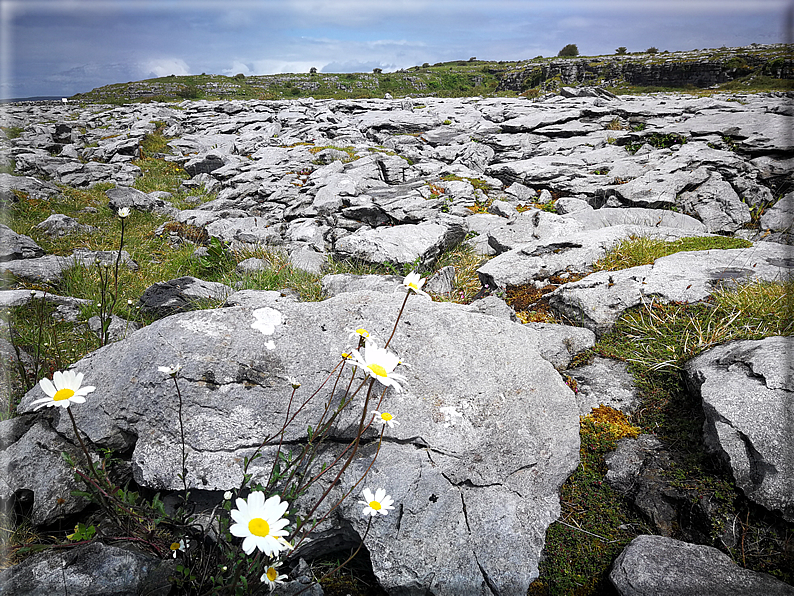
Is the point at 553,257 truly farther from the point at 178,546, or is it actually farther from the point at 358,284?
the point at 178,546

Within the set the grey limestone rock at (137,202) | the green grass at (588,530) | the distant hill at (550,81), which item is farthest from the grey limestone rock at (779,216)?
the distant hill at (550,81)

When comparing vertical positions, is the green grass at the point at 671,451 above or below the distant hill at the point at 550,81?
below

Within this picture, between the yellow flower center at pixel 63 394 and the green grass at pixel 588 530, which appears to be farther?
the green grass at pixel 588 530

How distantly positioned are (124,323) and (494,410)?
4.34 metres

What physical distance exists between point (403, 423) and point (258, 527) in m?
1.46

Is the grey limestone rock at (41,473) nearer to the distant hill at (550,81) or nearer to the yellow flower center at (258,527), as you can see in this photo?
the yellow flower center at (258,527)

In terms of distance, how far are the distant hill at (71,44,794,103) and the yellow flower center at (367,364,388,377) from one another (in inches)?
1436

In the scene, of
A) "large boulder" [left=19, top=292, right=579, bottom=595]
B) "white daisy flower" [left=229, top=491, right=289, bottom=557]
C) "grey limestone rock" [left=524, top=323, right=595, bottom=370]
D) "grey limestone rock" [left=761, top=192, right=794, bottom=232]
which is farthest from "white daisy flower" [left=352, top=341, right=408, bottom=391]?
"grey limestone rock" [left=761, top=192, right=794, bottom=232]

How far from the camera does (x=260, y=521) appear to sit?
1.53 meters

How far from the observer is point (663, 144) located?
1197 cm

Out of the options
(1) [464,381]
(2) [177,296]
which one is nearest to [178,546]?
(1) [464,381]

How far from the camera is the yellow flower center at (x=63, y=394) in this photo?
68.9 inches

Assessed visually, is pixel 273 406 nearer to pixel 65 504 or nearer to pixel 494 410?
pixel 65 504

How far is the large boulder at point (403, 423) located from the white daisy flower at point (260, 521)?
108cm
